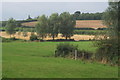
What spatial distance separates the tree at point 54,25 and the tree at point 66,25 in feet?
5.52

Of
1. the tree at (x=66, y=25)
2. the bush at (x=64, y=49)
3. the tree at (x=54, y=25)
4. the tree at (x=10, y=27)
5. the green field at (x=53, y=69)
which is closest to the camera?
the green field at (x=53, y=69)

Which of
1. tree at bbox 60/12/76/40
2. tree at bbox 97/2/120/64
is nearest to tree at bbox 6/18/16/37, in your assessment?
tree at bbox 60/12/76/40

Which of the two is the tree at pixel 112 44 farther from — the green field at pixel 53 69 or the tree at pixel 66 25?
the tree at pixel 66 25

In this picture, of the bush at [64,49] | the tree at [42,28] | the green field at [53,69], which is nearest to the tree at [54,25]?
the tree at [42,28]

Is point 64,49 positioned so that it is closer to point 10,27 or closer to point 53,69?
point 53,69

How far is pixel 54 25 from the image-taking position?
86.1 m

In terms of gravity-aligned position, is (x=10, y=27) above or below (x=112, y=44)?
above

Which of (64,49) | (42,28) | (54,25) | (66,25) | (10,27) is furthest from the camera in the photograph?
(10,27)

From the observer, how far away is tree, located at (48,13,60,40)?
3376 inches

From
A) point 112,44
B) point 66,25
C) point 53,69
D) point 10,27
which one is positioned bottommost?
point 53,69

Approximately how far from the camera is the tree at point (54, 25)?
85.8m

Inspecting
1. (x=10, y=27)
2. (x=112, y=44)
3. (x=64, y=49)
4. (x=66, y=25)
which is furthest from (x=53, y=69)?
(x=10, y=27)

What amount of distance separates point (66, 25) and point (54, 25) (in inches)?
201

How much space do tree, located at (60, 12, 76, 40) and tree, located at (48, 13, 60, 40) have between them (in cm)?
168
